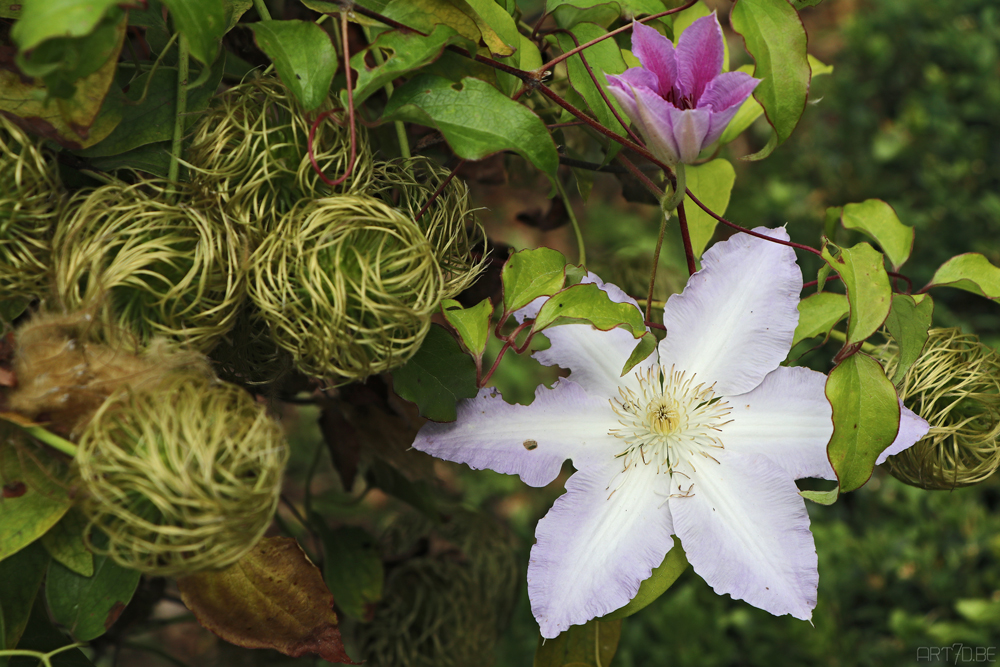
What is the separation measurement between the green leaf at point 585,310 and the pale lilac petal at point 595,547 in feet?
0.42

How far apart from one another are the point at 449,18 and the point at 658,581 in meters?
0.43

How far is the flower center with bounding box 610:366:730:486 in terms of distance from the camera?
0.60 metres

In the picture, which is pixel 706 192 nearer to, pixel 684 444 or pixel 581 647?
pixel 684 444

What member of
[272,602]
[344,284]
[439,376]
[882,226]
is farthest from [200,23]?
[882,226]

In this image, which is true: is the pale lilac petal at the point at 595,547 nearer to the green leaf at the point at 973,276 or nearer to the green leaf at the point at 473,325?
the green leaf at the point at 473,325

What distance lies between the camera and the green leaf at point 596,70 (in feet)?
A: 1.86

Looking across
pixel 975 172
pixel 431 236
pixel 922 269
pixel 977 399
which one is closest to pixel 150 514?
pixel 431 236

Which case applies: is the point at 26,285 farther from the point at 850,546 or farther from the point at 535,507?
the point at 535,507

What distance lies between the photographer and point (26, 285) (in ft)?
1.49

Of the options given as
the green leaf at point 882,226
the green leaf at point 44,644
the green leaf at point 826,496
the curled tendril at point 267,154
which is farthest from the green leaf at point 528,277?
the green leaf at point 44,644

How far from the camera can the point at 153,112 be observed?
511 millimetres

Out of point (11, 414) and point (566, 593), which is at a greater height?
point (11, 414)

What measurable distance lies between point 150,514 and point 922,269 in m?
1.92

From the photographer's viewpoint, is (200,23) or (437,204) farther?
(437,204)
